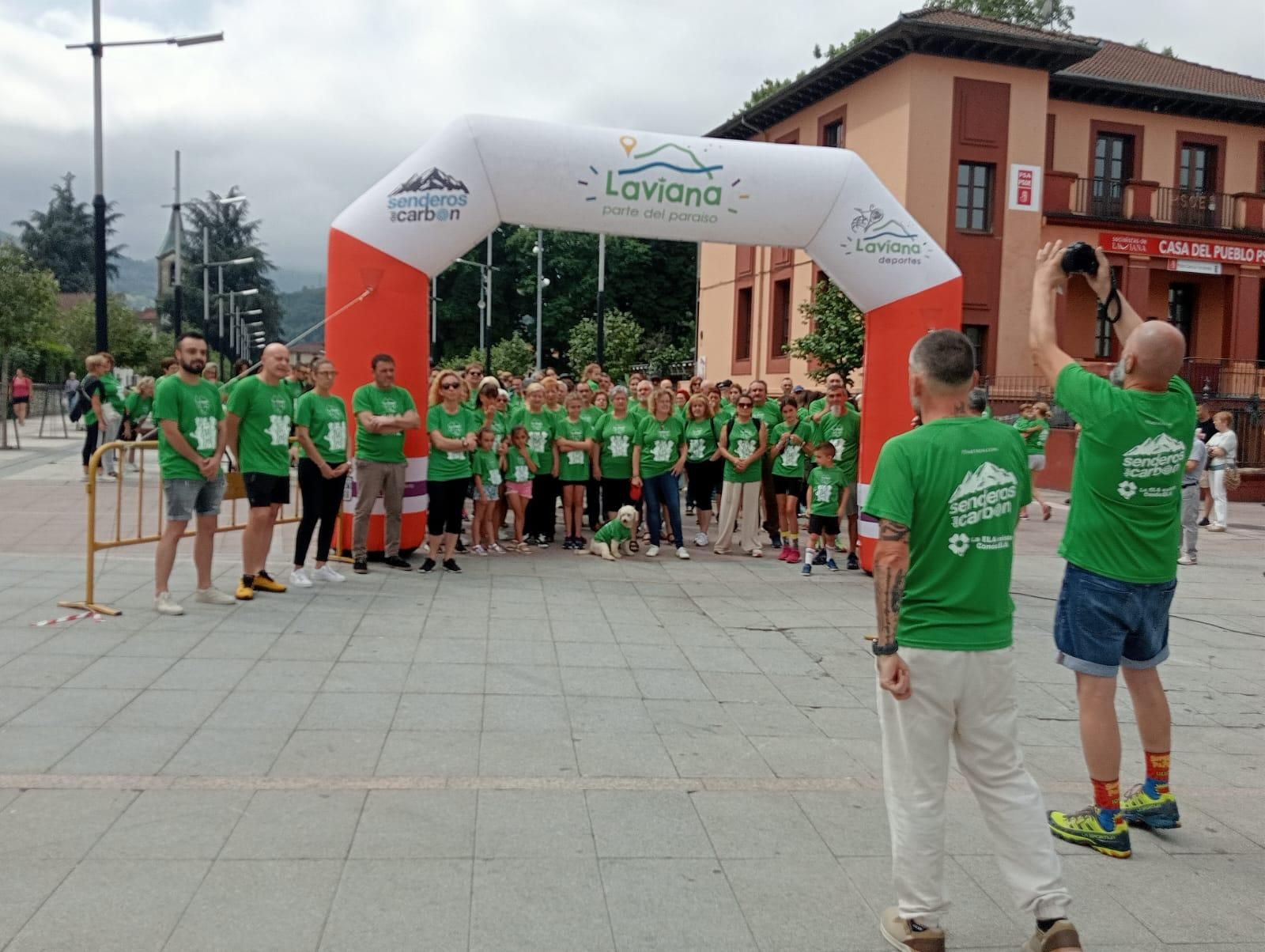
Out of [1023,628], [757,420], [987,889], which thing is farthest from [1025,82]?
[987,889]

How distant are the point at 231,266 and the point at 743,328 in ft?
255

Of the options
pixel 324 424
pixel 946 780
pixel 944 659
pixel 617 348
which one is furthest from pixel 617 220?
pixel 617 348

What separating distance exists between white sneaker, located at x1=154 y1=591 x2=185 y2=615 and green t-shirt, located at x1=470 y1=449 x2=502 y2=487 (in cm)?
360

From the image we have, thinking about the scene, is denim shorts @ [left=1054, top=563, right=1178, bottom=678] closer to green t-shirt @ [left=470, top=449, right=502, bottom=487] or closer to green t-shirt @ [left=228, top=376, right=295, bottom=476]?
green t-shirt @ [left=228, top=376, right=295, bottom=476]

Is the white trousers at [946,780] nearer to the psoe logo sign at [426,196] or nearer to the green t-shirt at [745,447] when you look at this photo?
the psoe logo sign at [426,196]

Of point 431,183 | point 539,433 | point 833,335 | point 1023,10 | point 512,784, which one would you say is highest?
point 1023,10

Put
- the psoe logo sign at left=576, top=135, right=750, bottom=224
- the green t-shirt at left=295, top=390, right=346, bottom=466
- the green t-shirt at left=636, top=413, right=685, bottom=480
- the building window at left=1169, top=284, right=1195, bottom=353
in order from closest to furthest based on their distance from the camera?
the green t-shirt at left=295, top=390, right=346, bottom=466, the psoe logo sign at left=576, top=135, right=750, bottom=224, the green t-shirt at left=636, top=413, right=685, bottom=480, the building window at left=1169, top=284, right=1195, bottom=353

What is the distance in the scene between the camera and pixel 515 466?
11.7 metres

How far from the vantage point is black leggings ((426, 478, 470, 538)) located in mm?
10227

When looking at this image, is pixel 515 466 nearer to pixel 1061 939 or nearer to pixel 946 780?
pixel 946 780

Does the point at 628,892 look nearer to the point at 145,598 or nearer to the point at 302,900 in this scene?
the point at 302,900

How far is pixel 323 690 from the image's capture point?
19.9 feet

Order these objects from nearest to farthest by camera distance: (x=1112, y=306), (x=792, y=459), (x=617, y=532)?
(x=1112, y=306)
(x=617, y=532)
(x=792, y=459)

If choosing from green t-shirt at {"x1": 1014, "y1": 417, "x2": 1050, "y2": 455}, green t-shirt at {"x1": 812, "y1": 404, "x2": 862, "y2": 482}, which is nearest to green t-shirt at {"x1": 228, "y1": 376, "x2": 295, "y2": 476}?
A: green t-shirt at {"x1": 812, "y1": 404, "x2": 862, "y2": 482}
